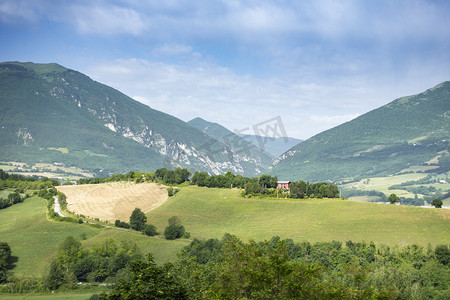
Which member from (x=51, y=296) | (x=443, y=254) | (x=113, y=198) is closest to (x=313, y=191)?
(x=443, y=254)

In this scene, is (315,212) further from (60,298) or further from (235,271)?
(235,271)

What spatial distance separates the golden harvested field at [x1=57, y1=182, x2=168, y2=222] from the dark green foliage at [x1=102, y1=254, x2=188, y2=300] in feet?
351

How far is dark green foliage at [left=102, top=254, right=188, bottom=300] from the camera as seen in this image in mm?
23409

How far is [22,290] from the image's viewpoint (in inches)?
2864

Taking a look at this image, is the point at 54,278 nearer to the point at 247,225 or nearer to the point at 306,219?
the point at 247,225

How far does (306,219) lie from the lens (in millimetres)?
114188

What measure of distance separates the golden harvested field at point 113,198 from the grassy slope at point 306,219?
11565 millimetres

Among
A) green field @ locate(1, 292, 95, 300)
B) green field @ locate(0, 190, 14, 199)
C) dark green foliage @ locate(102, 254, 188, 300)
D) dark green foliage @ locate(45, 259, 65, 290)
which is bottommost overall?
green field @ locate(1, 292, 95, 300)

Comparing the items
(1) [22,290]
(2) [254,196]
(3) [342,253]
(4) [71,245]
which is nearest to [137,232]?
(4) [71,245]

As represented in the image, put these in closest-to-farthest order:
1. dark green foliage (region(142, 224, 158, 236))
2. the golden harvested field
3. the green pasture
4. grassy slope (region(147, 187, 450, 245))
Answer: the green pasture → grassy slope (region(147, 187, 450, 245)) → dark green foliage (region(142, 224, 158, 236)) → the golden harvested field

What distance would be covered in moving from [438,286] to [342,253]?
1983cm

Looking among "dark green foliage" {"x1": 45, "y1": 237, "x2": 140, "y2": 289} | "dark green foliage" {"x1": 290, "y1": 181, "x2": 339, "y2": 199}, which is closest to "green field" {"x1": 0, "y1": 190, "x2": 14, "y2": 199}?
"dark green foliage" {"x1": 45, "y1": 237, "x2": 140, "y2": 289}

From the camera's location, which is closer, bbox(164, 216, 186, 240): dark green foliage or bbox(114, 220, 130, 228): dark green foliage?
bbox(164, 216, 186, 240): dark green foliage

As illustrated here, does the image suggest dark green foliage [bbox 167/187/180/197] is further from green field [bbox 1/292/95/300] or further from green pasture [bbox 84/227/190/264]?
green field [bbox 1/292/95/300]
